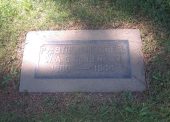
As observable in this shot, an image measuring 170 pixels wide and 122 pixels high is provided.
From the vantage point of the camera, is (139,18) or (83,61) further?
(139,18)

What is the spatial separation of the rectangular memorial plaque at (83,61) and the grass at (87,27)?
0.27 ft

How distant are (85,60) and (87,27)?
48 centimetres

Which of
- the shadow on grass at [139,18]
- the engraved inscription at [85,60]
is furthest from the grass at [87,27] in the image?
the engraved inscription at [85,60]

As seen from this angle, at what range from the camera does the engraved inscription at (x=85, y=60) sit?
11.9 feet

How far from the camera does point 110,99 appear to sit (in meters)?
3.44

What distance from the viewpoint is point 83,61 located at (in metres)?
3.73

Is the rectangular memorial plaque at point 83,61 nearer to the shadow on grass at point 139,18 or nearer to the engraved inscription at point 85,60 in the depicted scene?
the engraved inscription at point 85,60

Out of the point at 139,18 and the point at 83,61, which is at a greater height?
the point at 139,18

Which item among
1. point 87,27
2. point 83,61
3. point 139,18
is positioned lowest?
point 83,61

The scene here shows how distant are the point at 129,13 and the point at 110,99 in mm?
1160

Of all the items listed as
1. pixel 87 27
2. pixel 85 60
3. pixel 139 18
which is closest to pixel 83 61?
pixel 85 60

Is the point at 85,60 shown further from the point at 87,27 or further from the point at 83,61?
the point at 87,27

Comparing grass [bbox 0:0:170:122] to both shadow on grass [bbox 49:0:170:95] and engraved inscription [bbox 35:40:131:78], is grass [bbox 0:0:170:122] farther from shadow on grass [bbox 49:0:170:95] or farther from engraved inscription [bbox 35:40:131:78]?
engraved inscription [bbox 35:40:131:78]

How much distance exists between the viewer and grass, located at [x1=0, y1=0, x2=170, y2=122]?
3.36 m
